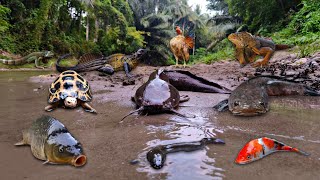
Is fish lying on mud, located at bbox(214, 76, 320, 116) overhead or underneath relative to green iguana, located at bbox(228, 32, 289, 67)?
underneath

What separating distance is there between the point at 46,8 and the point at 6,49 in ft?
14.3

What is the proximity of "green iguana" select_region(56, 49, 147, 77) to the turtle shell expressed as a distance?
4.63 meters

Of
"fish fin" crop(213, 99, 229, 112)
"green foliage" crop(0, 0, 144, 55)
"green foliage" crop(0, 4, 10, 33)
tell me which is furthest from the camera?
"green foliage" crop(0, 0, 144, 55)

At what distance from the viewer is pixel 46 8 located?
20.5 m

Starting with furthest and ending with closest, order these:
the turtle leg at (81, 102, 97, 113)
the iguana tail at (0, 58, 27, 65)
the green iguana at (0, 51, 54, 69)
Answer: the green iguana at (0, 51, 54, 69), the iguana tail at (0, 58, 27, 65), the turtle leg at (81, 102, 97, 113)

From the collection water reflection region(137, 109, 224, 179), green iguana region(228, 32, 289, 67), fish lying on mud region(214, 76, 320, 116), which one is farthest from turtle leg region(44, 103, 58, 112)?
green iguana region(228, 32, 289, 67)

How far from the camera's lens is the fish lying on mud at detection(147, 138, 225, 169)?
1.91 metres

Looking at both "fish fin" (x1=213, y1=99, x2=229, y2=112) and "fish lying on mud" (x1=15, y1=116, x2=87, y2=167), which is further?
"fish fin" (x1=213, y1=99, x2=229, y2=112)

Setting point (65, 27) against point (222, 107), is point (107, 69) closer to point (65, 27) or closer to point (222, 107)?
point (222, 107)

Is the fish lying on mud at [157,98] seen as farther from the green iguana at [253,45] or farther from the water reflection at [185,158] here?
the green iguana at [253,45]

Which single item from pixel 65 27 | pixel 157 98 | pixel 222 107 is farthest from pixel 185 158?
pixel 65 27

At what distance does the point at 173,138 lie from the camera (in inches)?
97.3

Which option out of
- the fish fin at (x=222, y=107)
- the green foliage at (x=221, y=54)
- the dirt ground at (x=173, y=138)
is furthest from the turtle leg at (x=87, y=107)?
the green foliage at (x=221, y=54)

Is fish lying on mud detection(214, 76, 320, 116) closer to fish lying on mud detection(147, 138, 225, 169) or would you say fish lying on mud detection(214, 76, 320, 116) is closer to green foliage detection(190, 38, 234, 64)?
fish lying on mud detection(147, 138, 225, 169)
